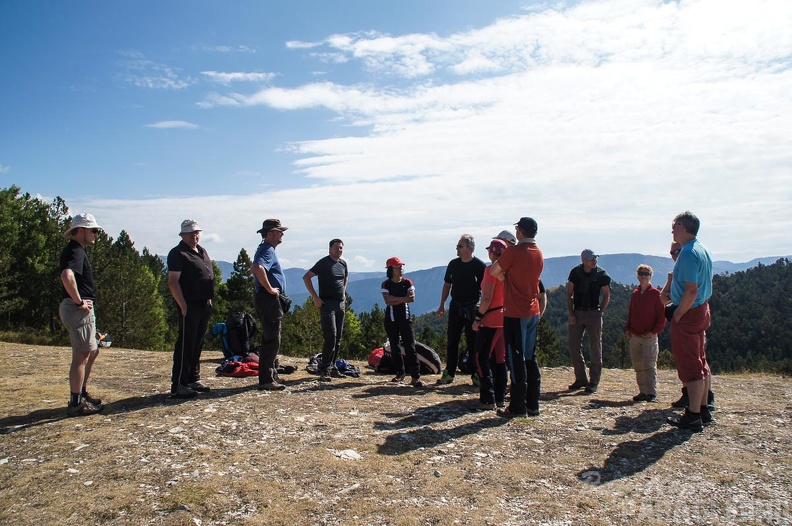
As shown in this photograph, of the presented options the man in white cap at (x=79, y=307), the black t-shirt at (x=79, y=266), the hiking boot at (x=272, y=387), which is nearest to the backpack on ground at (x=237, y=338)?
the hiking boot at (x=272, y=387)

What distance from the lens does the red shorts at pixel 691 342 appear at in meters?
6.42

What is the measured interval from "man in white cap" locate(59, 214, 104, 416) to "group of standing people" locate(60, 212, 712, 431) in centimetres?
1

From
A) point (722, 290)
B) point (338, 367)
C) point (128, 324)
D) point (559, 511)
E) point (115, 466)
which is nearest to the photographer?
point (559, 511)

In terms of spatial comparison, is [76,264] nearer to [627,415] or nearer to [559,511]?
[559,511]

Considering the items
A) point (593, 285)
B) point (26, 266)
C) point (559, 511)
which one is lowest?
point (559, 511)

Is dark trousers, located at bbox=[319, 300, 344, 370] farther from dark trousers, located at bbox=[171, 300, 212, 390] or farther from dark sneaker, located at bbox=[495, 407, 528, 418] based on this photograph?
dark sneaker, located at bbox=[495, 407, 528, 418]

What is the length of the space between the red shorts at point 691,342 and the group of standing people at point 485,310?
0.01 metres

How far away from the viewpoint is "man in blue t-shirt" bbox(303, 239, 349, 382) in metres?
9.45

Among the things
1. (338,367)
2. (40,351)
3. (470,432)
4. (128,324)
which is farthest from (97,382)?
(128,324)

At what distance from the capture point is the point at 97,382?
9359 millimetres

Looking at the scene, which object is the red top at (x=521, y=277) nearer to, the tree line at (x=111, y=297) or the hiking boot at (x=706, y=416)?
the hiking boot at (x=706, y=416)

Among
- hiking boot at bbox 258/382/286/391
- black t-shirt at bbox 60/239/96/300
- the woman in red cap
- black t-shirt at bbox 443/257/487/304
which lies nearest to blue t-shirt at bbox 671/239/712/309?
black t-shirt at bbox 443/257/487/304

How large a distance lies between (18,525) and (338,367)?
7305 mm

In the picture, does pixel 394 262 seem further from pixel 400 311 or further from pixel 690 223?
pixel 690 223
